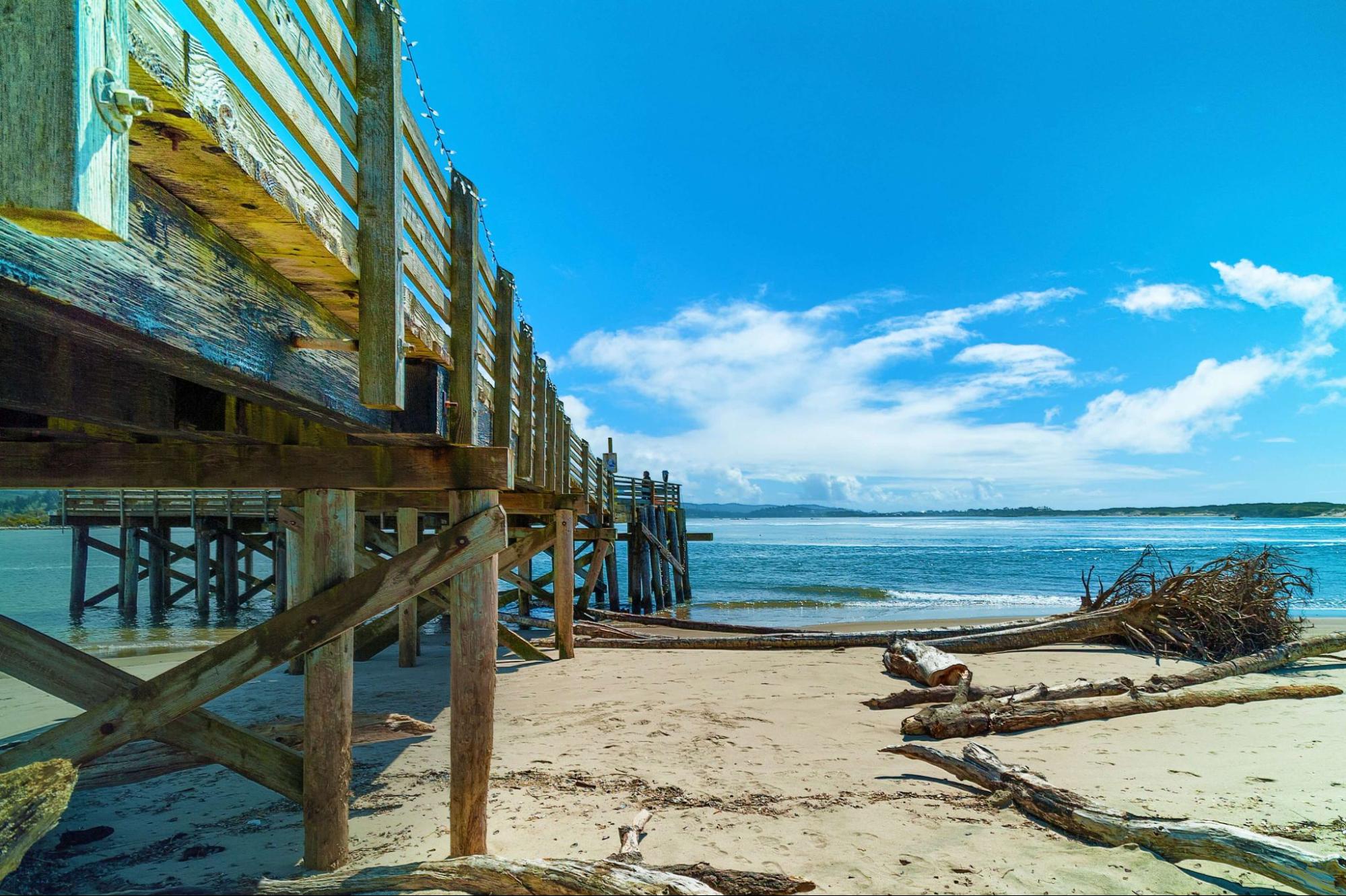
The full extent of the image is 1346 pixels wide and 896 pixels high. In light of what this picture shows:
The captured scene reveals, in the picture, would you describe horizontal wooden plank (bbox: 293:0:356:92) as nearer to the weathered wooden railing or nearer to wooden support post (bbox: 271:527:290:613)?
the weathered wooden railing

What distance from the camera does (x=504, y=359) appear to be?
574 centimetres

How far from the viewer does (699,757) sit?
6023 mm

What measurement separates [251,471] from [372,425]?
1.22m

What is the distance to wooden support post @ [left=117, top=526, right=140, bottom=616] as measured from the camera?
20078 millimetres

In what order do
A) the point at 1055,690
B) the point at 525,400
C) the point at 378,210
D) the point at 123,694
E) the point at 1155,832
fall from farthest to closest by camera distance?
the point at 1055,690 → the point at 525,400 → the point at 1155,832 → the point at 123,694 → the point at 378,210

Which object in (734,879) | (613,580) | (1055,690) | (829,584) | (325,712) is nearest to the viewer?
(734,879)

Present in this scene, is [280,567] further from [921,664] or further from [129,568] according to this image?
[921,664]

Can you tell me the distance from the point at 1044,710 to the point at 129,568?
22.7 m

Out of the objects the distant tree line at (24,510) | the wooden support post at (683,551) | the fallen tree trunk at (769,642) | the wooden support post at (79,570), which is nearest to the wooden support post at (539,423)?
the fallen tree trunk at (769,642)

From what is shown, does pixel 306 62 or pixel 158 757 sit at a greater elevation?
pixel 306 62

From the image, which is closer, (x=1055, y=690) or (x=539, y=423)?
(x=1055, y=690)

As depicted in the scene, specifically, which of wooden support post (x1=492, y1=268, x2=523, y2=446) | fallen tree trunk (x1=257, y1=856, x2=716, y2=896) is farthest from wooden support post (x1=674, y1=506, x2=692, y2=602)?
fallen tree trunk (x1=257, y1=856, x2=716, y2=896)

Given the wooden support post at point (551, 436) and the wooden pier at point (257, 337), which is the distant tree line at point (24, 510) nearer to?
the wooden support post at point (551, 436)

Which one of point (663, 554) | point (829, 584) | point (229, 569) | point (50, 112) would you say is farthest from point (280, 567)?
point (829, 584)
